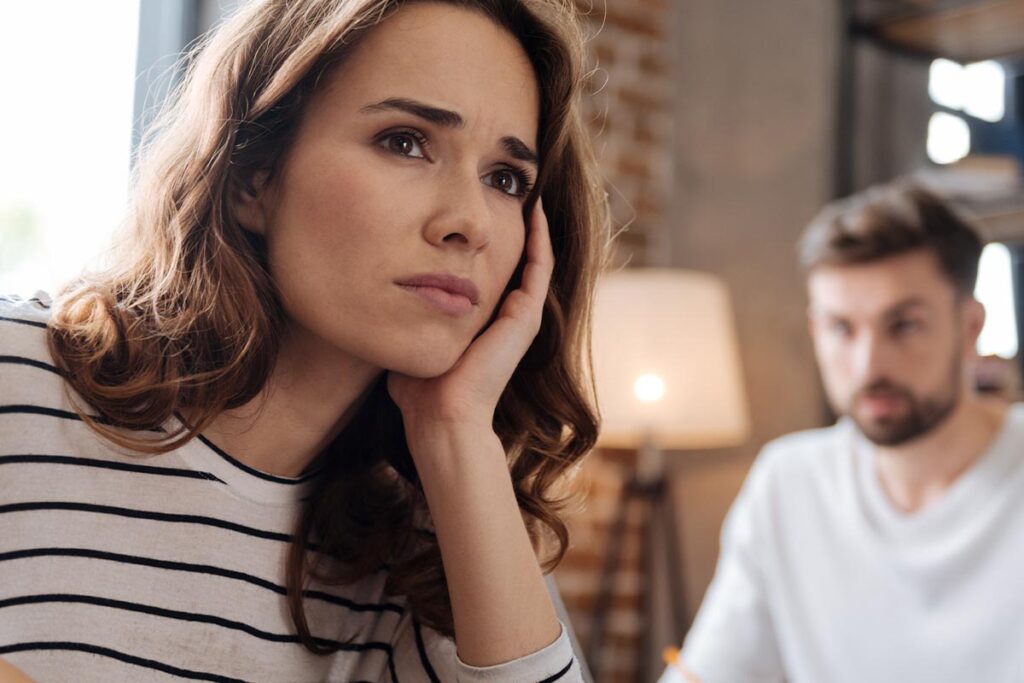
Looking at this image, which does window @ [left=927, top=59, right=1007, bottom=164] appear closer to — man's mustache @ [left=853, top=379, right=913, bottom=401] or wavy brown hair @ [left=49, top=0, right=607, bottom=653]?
man's mustache @ [left=853, top=379, right=913, bottom=401]

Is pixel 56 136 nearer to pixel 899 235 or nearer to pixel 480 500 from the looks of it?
pixel 480 500

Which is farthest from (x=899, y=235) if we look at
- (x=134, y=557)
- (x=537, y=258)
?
(x=134, y=557)

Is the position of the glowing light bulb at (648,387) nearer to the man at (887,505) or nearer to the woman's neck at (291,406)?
the man at (887,505)

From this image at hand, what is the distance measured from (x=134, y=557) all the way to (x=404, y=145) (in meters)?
0.42

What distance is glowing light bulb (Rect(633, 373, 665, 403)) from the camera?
7.95ft

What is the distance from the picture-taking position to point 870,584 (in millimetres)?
2125

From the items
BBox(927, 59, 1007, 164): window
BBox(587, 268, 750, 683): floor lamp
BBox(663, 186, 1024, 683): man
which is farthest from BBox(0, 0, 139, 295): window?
BBox(927, 59, 1007, 164): window

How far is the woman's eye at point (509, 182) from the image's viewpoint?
0.96m

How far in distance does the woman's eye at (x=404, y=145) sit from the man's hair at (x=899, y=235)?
1599mm

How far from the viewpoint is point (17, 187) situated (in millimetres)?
1745

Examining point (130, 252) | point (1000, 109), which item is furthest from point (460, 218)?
point (1000, 109)

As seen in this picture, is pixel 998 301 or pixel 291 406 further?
pixel 998 301

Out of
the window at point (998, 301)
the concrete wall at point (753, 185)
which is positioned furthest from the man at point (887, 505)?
the concrete wall at point (753, 185)

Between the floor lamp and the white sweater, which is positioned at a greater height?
the floor lamp
